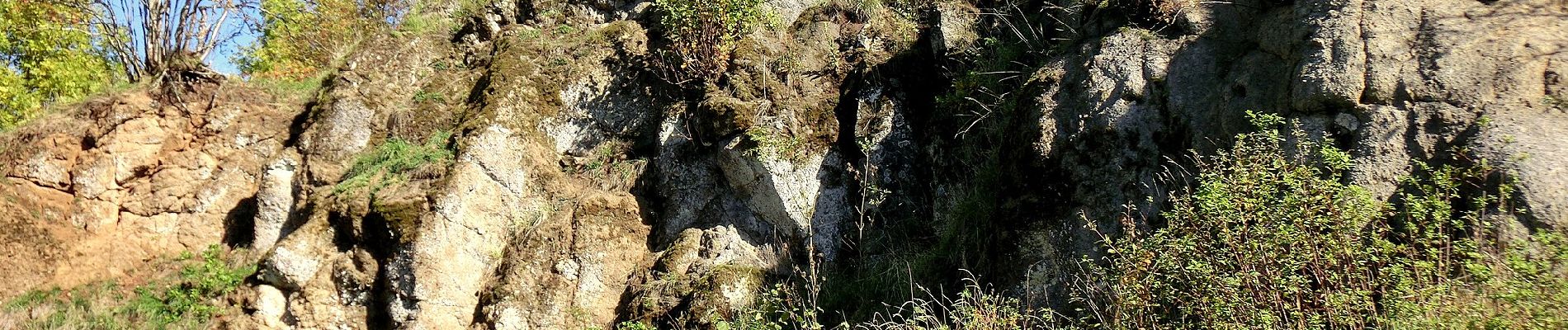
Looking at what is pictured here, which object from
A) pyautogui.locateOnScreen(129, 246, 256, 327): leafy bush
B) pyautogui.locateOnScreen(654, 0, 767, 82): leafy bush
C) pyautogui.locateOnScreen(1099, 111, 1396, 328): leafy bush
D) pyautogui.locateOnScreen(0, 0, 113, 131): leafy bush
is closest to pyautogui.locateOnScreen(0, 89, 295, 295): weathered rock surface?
pyautogui.locateOnScreen(129, 246, 256, 327): leafy bush

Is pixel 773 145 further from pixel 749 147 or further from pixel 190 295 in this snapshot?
pixel 190 295

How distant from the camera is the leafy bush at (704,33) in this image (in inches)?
322

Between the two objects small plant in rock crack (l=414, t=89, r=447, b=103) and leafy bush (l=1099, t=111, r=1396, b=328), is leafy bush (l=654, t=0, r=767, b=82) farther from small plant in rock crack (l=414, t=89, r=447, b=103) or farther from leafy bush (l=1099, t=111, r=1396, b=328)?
leafy bush (l=1099, t=111, r=1396, b=328)

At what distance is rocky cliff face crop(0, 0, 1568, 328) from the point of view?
15.4 ft

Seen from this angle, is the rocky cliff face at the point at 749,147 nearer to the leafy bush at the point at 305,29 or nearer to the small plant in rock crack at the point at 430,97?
the small plant in rock crack at the point at 430,97

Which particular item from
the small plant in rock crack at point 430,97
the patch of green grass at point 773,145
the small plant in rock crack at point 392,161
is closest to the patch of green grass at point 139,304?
the small plant in rock crack at point 392,161

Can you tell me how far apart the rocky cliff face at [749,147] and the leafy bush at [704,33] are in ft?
0.52

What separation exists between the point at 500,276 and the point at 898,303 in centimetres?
341

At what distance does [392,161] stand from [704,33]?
3168 millimetres

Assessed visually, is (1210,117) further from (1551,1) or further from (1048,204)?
(1551,1)

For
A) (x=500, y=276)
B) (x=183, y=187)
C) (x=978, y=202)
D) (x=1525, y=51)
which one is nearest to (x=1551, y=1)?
(x=1525, y=51)

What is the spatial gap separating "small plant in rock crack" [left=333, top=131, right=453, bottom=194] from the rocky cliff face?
77 mm

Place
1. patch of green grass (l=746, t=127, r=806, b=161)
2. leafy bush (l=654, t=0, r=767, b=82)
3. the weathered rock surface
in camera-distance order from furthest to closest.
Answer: the weathered rock surface → leafy bush (l=654, t=0, r=767, b=82) → patch of green grass (l=746, t=127, r=806, b=161)

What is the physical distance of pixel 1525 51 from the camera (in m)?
4.43
